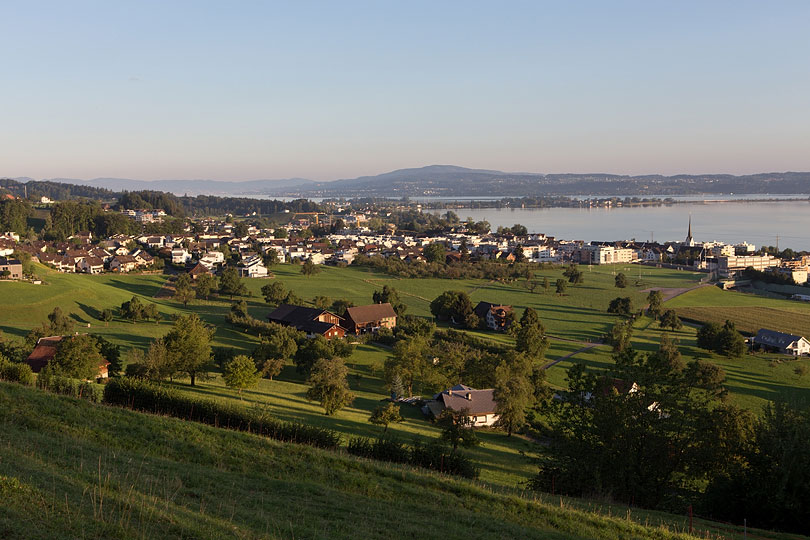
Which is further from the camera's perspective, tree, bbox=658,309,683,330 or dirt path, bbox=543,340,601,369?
tree, bbox=658,309,683,330

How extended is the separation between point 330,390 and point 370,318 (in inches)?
558

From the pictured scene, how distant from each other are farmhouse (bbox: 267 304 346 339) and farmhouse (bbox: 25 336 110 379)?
34.3 feet

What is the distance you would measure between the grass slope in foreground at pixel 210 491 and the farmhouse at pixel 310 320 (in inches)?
715

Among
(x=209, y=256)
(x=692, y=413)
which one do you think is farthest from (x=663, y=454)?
(x=209, y=256)

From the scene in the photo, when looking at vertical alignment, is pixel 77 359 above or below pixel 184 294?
above

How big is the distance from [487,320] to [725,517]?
2347 cm

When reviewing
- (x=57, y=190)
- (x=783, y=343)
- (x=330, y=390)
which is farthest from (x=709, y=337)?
(x=57, y=190)

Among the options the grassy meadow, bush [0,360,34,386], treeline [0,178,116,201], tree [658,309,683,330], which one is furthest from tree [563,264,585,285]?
treeline [0,178,116,201]

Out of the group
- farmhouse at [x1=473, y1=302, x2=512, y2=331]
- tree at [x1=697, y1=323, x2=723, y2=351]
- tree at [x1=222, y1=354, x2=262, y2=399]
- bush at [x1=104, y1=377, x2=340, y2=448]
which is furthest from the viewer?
farmhouse at [x1=473, y1=302, x2=512, y2=331]

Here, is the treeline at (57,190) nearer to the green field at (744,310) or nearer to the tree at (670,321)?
the green field at (744,310)

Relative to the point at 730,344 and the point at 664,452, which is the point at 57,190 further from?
the point at 664,452

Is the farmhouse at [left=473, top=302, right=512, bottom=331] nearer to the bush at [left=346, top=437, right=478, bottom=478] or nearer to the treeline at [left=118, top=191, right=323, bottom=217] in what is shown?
the bush at [left=346, top=437, right=478, bottom=478]

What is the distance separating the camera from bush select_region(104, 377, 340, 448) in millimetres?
9961

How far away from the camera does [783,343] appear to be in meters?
27.2
